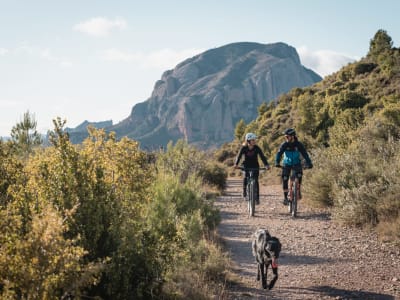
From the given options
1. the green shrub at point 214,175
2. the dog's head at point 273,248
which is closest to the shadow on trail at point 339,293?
the dog's head at point 273,248

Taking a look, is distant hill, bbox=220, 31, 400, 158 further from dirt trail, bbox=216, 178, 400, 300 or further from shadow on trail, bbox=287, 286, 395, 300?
shadow on trail, bbox=287, 286, 395, 300

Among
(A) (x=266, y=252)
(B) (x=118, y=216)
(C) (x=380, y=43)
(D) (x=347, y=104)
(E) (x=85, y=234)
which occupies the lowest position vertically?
(A) (x=266, y=252)

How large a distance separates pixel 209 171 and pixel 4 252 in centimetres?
1746

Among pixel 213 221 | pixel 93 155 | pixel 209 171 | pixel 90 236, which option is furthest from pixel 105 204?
pixel 209 171

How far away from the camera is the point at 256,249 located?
6164 millimetres

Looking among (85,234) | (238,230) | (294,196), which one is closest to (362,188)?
(294,196)

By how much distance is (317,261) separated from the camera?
744 centimetres

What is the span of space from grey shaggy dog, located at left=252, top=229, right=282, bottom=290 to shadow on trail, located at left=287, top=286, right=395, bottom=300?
444 millimetres

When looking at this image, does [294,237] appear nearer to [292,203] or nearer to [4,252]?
[292,203]

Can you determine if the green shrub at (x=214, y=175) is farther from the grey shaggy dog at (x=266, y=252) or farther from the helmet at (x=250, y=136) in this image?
the grey shaggy dog at (x=266, y=252)

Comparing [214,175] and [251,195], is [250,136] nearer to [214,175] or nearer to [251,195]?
[251,195]

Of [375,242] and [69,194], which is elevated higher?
[69,194]

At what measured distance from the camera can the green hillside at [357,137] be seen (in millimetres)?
9234

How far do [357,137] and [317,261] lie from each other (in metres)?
10.7
